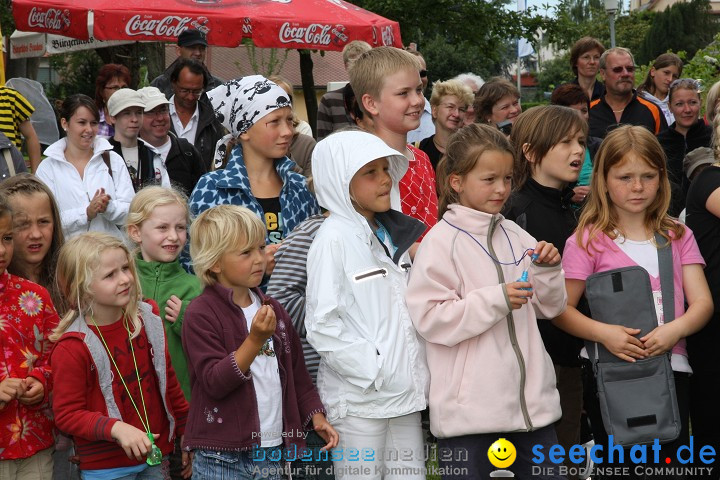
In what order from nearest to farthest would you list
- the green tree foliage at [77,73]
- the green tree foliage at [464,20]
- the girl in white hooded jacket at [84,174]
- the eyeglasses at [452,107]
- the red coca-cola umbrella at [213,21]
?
the girl in white hooded jacket at [84,174]
the eyeglasses at [452,107]
the red coca-cola umbrella at [213,21]
the green tree foliage at [464,20]
the green tree foliage at [77,73]

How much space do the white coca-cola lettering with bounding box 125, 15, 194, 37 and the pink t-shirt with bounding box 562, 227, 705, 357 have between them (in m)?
5.62

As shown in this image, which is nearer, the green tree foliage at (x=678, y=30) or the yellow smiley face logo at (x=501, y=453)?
the yellow smiley face logo at (x=501, y=453)

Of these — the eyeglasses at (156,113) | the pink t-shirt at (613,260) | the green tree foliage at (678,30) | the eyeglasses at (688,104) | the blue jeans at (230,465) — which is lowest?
the blue jeans at (230,465)

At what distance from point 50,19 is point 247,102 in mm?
5042

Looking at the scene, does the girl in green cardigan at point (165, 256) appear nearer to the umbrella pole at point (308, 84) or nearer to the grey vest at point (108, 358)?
the grey vest at point (108, 358)

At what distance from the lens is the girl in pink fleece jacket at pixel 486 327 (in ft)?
12.1

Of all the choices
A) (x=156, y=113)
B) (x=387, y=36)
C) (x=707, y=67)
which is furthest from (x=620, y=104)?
(x=707, y=67)

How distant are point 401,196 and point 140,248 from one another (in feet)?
4.49

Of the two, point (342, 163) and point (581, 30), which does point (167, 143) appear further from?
point (581, 30)

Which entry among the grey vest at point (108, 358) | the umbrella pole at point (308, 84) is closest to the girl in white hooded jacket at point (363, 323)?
the grey vest at point (108, 358)

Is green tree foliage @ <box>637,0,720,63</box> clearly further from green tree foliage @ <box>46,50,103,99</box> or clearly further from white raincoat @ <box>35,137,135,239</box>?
white raincoat @ <box>35,137,135,239</box>

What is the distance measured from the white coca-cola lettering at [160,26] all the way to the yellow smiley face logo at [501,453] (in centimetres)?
618

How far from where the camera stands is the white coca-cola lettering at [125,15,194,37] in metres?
8.73

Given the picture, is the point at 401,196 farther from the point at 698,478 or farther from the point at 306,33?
the point at 306,33
